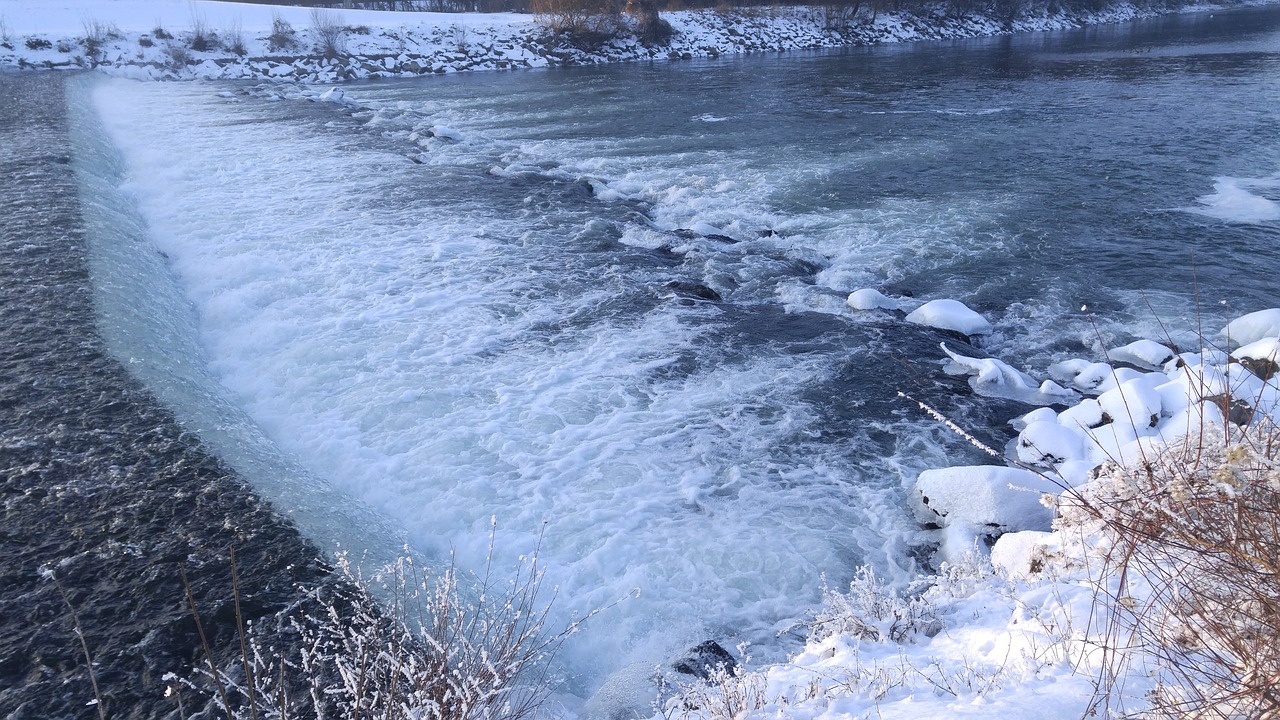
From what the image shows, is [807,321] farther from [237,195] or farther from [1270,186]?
[237,195]

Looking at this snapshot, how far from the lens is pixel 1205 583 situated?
2.69 metres

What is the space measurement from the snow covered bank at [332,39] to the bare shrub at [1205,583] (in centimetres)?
3757

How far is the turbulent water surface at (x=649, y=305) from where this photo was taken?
5.32 metres

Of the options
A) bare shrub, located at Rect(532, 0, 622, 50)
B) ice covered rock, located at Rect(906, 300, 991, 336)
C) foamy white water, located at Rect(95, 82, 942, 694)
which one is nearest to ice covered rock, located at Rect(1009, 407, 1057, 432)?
foamy white water, located at Rect(95, 82, 942, 694)

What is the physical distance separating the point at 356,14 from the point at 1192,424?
48642 millimetres

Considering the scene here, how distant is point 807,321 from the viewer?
851cm

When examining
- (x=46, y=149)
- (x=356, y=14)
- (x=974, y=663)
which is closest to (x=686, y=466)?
(x=974, y=663)

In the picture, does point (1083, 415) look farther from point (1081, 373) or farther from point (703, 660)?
point (703, 660)

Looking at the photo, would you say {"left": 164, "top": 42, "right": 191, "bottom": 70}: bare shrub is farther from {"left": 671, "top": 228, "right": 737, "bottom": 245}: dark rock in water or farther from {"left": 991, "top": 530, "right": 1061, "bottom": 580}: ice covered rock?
{"left": 991, "top": 530, "right": 1061, "bottom": 580}: ice covered rock

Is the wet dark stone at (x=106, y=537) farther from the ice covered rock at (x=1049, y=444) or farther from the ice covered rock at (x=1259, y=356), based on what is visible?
the ice covered rock at (x=1259, y=356)

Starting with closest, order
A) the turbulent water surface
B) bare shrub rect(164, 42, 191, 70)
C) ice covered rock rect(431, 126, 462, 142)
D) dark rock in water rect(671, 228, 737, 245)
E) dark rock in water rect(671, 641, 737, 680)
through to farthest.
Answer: dark rock in water rect(671, 641, 737, 680), the turbulent water surface, dark rock in water rect(671, 228, 737, 245), ice covered rock rect(431, 126, 462, 142), bare shrub rect(164, 42, 191, 70)

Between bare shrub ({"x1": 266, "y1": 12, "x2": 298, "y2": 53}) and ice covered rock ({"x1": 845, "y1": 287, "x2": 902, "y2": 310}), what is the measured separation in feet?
124

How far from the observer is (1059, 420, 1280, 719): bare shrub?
2291mm

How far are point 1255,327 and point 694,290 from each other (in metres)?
5.89
